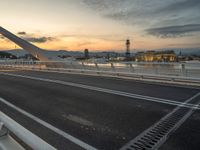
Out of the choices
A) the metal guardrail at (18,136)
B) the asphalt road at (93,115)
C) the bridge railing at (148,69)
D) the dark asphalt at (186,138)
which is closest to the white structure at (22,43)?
the bridge railing at (148,69)

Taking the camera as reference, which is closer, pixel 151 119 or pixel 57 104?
pixel 151 119

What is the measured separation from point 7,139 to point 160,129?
390cm

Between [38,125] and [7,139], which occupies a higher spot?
[7,139]

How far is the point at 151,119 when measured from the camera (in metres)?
7.19

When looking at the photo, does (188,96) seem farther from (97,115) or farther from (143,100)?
(97,115)

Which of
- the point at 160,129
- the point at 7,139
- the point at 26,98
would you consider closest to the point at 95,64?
the point at 26,98

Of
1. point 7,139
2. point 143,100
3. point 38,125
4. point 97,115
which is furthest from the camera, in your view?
point 143,100

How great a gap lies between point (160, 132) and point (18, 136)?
3815 mm

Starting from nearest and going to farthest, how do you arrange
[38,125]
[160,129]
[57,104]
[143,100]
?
1. [160,129]
2. [38,125]
3. [57,104]
4. [143,100]

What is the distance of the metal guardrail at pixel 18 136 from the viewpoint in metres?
2.68

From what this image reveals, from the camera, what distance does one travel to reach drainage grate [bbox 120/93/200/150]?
5.15 m

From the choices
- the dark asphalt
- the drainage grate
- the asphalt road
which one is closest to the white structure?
the asphalt road

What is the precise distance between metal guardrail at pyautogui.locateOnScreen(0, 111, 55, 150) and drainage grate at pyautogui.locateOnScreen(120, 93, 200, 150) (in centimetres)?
232

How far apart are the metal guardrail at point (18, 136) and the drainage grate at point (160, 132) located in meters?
2.32
